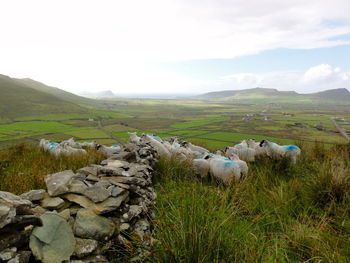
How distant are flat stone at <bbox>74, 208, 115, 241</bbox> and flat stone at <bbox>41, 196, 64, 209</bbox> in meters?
0.35

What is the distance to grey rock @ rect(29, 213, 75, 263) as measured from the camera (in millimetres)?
2109

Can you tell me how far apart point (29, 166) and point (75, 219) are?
4.22 m

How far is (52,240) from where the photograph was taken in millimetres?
2225

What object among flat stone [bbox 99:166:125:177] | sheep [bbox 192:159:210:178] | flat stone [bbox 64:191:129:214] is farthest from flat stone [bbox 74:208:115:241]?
sheep [bbox 192:159:210:178]

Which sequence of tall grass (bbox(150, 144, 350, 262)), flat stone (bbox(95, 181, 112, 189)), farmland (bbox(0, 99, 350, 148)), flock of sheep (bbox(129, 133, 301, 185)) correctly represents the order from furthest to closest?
farmland (bbox(0, 99, 350, 148)), flock of sheep (bbox(129, 133, 301, 185)), flat stone (bbox(95, 181, 112, 189)), tall grass (bbox(150, 144, 350, 262))

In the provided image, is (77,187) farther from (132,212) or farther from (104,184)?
(132,212)

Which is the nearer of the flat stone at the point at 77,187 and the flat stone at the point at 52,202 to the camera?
the flat stone at the point at 52,202

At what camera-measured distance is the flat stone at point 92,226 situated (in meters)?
2.51

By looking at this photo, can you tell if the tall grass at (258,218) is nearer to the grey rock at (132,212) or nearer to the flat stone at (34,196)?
the grey rock at (132,212)

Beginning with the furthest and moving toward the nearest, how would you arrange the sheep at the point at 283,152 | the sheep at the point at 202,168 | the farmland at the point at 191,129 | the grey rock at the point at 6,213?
the farmland at the point at 191,129
the sheep at the point at 283,152
the sheep at the point at 202,168
the grey rock at the point at 6,213

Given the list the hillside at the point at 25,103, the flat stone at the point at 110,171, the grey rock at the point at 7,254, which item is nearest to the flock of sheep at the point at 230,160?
the flat stone at the point at 110,171

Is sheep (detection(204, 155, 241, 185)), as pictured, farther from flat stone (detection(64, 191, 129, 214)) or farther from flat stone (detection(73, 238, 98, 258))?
flat stone (detection(73, 238, 98, 258))

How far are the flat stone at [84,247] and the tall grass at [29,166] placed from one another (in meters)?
1.97

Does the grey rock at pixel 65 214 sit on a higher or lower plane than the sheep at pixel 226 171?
higher
